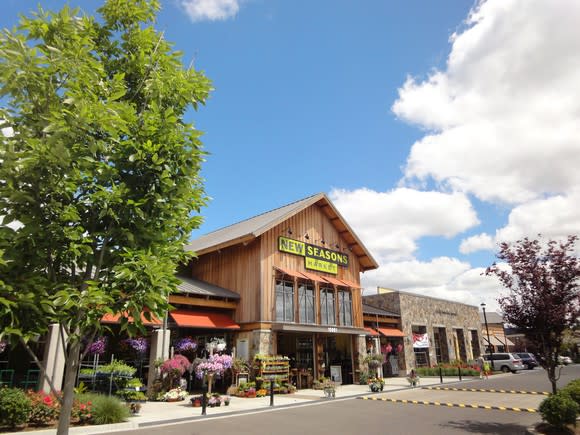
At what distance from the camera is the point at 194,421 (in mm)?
12281

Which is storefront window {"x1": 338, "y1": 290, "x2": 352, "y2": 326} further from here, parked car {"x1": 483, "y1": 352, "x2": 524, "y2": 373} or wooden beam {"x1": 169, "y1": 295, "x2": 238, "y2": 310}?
parked car {"x1": 483, "y1": 352, "x2": 524, "y2": 373}

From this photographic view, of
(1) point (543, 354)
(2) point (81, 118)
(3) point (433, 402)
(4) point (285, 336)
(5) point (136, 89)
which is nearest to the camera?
(2) point (81, 118)

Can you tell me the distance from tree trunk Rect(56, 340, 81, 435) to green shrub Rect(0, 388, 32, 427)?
6.86 m

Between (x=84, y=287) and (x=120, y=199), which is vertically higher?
(x=120, y=199)

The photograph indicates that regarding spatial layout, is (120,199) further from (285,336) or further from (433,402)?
(285,336)

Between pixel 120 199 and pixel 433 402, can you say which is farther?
pixel 433 402

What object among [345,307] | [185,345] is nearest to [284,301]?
[345,307]

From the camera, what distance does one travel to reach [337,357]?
2655cm

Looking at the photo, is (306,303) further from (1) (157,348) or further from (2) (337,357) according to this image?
(1) (157,348)

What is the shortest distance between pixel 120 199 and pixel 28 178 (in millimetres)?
1066

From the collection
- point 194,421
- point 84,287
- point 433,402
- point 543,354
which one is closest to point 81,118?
point 84,287

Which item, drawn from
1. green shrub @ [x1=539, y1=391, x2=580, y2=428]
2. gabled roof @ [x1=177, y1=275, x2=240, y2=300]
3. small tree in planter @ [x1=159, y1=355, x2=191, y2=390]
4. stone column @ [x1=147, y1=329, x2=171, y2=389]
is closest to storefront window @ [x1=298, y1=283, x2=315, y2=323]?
gabled roof @ [x1=177, y1=275, x2=240, y2=300]

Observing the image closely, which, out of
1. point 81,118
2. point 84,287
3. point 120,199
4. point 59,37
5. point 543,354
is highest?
point 59,37

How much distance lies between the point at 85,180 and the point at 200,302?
15.9 m
